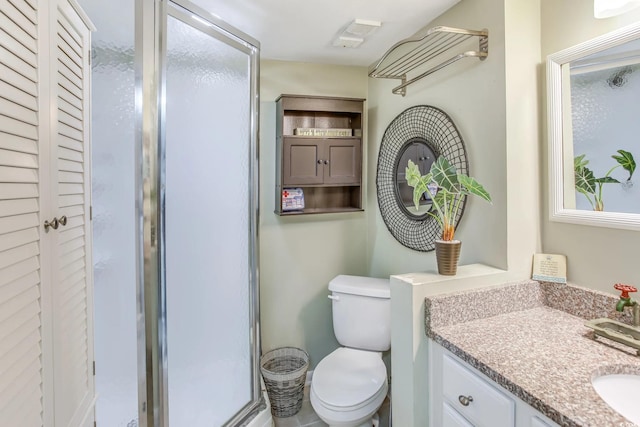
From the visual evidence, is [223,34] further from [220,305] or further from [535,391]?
[535,391]

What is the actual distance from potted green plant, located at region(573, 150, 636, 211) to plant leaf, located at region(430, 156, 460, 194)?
17.0 inches

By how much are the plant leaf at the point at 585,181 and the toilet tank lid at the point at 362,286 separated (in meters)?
1.06

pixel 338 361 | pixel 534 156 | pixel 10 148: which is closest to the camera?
pixel 10 148

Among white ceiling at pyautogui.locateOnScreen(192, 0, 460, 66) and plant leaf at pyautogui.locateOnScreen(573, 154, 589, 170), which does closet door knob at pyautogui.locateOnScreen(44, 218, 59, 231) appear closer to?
white ceiling at pyautogui.locateOnScreen(192, 0, 460, 66)

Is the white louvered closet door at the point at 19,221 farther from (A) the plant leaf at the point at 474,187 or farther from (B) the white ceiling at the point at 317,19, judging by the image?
(A) the plant leaf at the point at 474,187

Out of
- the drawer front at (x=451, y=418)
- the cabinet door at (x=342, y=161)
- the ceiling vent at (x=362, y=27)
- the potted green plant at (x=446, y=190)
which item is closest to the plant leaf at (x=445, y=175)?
the potted green plant at (x=446, y=190)

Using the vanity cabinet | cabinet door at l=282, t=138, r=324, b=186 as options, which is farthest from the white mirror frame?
cabinet door at l=282, t=138, r=324, b=186

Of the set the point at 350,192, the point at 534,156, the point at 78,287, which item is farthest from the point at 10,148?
the point at 350,192

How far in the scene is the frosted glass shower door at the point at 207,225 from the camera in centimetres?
137

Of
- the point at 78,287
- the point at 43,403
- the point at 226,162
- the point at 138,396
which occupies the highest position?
the point at 226,162

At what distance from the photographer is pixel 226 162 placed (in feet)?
5.32

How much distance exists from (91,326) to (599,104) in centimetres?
198

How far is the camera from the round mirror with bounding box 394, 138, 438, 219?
176cm

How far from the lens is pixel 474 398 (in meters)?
0.99
